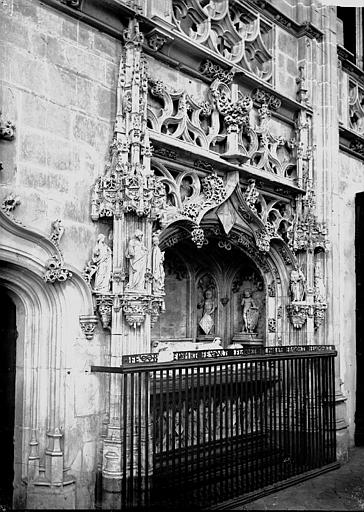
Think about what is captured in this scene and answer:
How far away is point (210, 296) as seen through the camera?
9141 mm

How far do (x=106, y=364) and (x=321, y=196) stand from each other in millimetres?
4591

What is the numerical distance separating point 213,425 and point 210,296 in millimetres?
3151

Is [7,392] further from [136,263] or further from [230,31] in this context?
[230,31]

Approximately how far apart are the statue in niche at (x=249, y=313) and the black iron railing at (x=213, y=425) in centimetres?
115

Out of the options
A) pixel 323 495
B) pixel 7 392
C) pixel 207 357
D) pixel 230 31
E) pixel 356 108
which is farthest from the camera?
pixel 356 108

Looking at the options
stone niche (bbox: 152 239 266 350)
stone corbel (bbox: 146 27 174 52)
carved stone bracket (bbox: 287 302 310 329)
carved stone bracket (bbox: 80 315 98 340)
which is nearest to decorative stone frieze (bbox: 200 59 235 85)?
stone corbel (bbox: 146 27 174 52)

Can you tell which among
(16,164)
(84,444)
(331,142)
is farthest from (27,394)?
(331,142)

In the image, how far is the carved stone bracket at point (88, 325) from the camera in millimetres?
5766

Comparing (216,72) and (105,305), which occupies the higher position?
(216,72)

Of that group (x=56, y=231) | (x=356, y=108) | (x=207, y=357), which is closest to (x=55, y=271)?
(x=56, y=231)

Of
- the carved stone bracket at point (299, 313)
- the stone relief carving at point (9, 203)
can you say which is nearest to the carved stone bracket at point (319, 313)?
the carved stone bracket at point (299, 313)

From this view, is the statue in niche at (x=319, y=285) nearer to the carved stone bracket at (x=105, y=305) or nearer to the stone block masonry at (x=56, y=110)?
the carved stone bracket at (x=105, y=305)

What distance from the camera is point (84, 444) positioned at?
5758mm

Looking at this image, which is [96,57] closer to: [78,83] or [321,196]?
[78,83]
